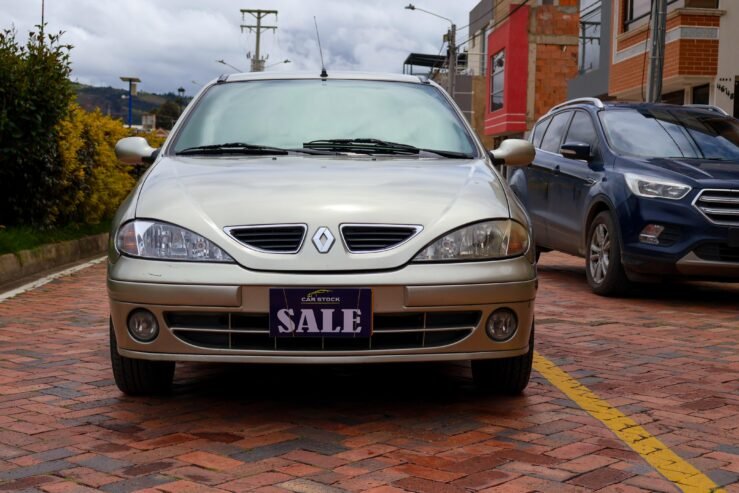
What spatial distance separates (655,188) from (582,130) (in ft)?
5.80

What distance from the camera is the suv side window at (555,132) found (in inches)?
425

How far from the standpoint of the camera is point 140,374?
4766 millimetres

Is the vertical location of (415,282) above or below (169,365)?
above

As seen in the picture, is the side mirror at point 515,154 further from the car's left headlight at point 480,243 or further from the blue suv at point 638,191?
the blue suv at point 638,191

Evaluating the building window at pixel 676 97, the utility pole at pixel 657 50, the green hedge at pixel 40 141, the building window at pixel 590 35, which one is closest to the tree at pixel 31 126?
the green hedge at pixel 40 141

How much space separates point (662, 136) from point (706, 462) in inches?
234

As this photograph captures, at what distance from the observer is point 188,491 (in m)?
3.50

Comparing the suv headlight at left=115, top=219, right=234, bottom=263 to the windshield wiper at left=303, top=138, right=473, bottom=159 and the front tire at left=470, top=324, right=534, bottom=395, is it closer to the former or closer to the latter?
the windshield wiper at left=303, top=138, right=473, bottom=159

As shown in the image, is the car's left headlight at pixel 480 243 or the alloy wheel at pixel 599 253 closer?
the car's left headlight at pixel 480 243

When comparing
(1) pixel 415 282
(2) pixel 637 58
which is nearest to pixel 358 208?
(1) pixel 415 282

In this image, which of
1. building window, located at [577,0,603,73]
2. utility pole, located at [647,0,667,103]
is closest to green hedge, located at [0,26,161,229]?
utility pole, located at [647,0,667,103]

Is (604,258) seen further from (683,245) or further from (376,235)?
(376,235)

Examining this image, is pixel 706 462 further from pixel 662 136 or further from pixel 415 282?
pixel 662 136

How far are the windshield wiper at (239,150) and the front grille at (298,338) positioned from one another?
1.24 metres
